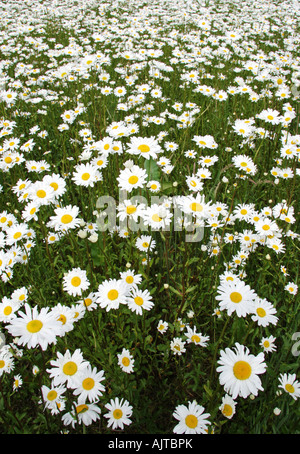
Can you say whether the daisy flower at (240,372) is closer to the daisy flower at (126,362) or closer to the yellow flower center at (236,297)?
the yellow flower center at (236,297)

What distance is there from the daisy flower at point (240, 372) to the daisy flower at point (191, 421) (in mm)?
212

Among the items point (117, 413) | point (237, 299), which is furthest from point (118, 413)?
point (237, 299)

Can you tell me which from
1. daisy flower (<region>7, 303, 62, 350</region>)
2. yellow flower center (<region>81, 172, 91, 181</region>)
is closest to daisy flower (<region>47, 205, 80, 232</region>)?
yellow flower center (<region>81, 172, 91, 181</region>)

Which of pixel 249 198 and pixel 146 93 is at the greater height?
pixel 146 93

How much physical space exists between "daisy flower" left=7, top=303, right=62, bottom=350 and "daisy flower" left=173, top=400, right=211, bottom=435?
71cm

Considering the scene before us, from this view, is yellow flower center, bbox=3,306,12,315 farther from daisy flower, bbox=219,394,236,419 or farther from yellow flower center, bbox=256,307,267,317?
yellow flower center, bbox=256,307,267,317

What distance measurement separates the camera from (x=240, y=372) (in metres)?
1.34

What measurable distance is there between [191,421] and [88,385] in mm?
530

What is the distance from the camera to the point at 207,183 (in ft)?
10.4

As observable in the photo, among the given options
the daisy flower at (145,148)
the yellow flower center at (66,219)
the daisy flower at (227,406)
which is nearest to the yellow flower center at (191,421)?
the daisy flower at (227,406)
